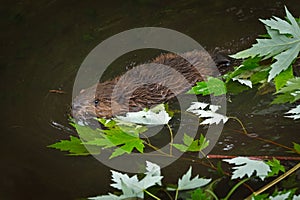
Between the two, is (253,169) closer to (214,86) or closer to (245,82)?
(245,82)

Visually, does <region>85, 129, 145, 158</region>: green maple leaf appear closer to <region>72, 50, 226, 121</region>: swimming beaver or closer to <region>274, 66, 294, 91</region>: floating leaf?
<region>274, 66, 294, 91</region>: floating leaf

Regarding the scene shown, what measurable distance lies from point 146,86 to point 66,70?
51 centimetres

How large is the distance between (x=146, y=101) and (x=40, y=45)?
92 cm

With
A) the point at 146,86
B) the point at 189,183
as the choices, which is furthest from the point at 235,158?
the point at 146,86

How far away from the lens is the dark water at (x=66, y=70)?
208 centimetres

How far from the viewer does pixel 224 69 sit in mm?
2953

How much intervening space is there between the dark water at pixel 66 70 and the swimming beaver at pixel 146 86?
12 cm

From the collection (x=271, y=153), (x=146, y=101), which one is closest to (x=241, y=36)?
(x=146, y=101)

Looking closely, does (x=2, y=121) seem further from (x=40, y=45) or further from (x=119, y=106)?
(x=40, y=45)

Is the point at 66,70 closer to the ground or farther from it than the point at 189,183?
farther from it

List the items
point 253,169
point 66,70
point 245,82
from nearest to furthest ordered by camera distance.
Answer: point 253,169
point 245,82
point 66,70

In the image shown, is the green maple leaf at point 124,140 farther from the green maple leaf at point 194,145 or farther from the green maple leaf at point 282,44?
the green maple leaf at point 282,44

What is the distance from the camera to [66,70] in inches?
117

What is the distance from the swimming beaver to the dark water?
0.12m
